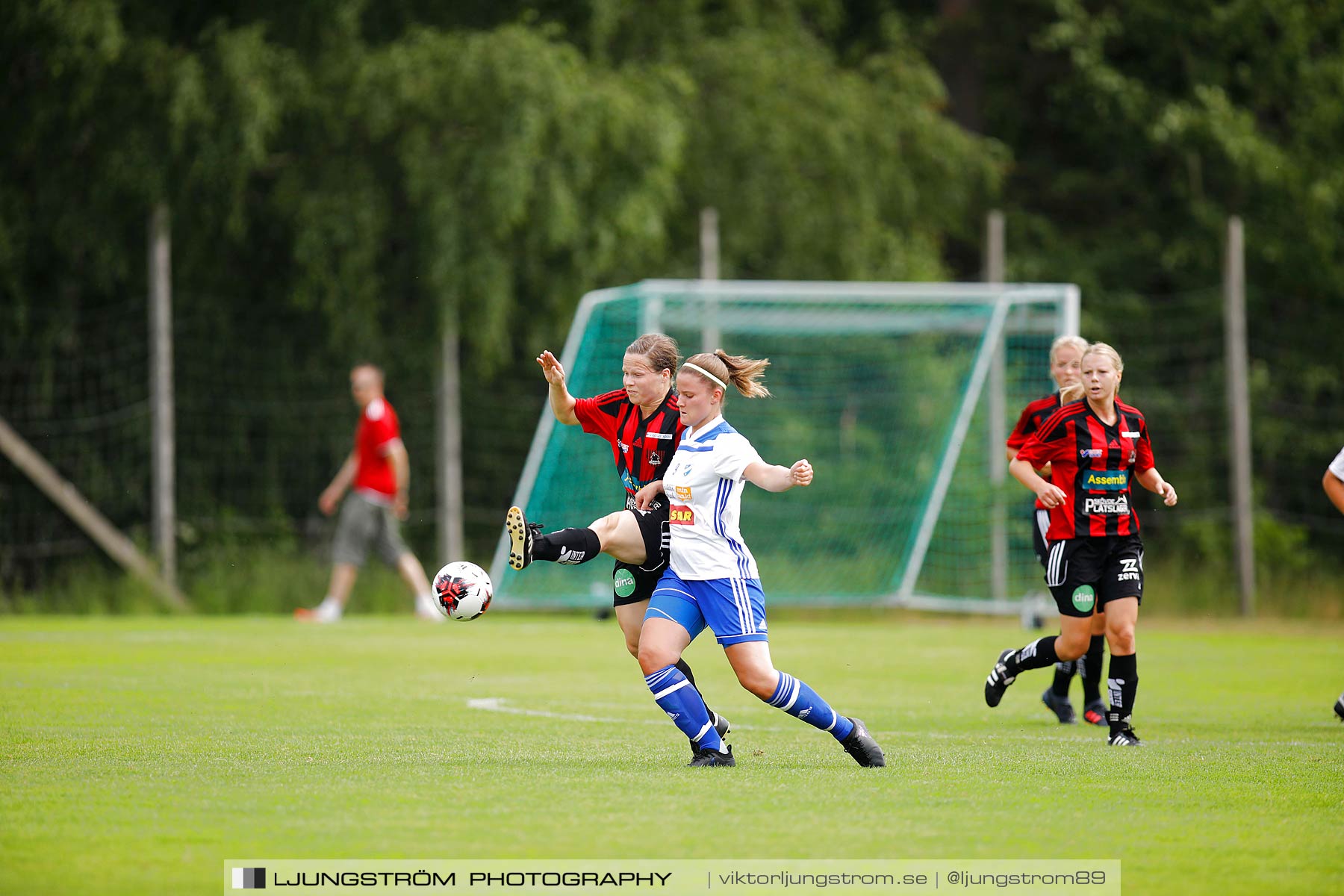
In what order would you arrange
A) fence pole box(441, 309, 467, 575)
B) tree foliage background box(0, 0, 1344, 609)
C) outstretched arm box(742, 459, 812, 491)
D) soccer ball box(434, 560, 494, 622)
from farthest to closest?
fence pole box(441, 309, 467, 575)
tree foliage background box(0, 0, 1344, 609)
soccer ball box(434, 560, 494, 622)
outstretched arm box(742, 459, 812, 491)

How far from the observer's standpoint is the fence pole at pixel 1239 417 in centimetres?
1698

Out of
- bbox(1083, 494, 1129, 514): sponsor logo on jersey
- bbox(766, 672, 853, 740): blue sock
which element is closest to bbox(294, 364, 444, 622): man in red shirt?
bbox(1083, 494, 1129, 514): sponsor logo on jersey

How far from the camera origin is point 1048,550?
8570 millimetres

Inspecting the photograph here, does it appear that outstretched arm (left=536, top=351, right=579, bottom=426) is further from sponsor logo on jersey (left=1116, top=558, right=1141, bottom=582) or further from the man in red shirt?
the man in red shirt

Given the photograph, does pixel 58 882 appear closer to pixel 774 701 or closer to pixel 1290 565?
pixel 774 701

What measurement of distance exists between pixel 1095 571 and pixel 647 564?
2493 mm

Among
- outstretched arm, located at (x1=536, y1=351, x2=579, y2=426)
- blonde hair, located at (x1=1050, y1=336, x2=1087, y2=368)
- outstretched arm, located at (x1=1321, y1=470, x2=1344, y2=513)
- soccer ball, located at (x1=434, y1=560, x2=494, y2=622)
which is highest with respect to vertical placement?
blonde hair, located at (x1=1050, y1=336, x2=1087, y2=368)

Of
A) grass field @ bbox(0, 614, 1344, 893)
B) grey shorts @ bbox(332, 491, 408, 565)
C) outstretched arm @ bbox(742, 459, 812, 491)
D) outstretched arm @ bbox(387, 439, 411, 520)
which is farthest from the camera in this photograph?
grey shorts @ bbox(332, 491, 408, 565)

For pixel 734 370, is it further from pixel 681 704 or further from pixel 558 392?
pixel 681 704

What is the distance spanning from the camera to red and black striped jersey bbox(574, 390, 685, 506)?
7.11 m

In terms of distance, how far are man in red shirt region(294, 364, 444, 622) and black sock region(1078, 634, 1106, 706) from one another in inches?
321

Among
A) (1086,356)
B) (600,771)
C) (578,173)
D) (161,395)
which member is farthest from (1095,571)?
(161,395)

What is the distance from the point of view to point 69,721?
7605mm

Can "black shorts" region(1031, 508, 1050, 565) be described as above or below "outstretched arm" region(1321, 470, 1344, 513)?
below
